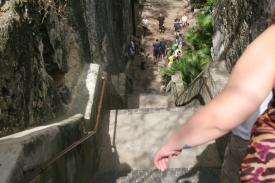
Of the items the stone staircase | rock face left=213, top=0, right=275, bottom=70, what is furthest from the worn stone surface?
rock face left=213, top=0, right=275, bottom=70

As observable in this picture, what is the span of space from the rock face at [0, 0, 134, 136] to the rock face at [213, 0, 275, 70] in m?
2.38

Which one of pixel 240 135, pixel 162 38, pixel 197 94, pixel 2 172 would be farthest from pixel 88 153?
pixel 162 38

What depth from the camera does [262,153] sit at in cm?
148

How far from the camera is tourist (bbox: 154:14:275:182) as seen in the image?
144 centimetres

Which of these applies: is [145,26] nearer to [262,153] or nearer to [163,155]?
[163,155]

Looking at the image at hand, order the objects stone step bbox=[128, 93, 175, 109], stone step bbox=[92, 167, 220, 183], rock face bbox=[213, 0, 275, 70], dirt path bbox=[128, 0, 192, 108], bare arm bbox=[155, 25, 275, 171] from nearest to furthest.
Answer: bare arm bbox=[155, 25, 275, 171]
stone step bbox=[92, 167, 220, 183]
rock face bbox=[213, 0, 275, 70]
stone step bbox=[128, 93, 175, 109]
dirt path bbox=[128, 0, 192, 108]

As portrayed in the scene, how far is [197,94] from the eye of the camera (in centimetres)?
796

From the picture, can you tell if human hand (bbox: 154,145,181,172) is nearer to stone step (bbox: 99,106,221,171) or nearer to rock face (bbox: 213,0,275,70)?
rock face (bbox: 213,0,275,70)

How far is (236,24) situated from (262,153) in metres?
6.24

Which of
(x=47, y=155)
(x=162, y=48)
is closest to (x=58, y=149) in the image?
(x=47, y=155)

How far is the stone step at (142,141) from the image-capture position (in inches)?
220

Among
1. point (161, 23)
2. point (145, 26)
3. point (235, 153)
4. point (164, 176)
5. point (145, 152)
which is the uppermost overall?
point (161, 23)

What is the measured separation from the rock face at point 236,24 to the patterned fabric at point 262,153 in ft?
12.0

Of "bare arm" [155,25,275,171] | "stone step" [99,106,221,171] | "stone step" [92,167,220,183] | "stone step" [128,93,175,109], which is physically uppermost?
"bare arm" [155,25,275,171]
